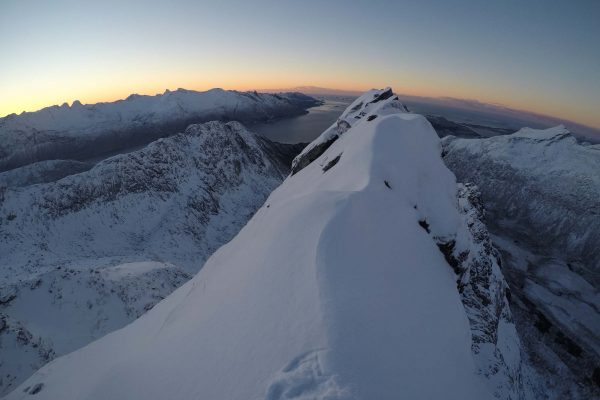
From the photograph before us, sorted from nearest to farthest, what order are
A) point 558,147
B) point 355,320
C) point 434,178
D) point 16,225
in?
point 355,320
point 434,178
point 16,225
point 558,147

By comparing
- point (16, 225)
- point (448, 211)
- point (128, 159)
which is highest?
point (448, 211)

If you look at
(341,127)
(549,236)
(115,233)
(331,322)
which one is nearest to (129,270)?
(115,233)

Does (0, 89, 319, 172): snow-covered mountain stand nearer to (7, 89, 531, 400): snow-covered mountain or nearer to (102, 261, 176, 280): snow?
(102, 261, 176, 280): snow

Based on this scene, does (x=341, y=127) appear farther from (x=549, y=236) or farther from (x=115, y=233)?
(x=549, y=236)

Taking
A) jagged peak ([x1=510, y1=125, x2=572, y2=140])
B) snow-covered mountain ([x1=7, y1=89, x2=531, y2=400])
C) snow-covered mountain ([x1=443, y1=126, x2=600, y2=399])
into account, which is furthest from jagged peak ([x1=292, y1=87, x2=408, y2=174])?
jagged peak ([x1=510, y1=125, x2=572, y2=140])

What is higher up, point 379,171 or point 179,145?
point 379,171

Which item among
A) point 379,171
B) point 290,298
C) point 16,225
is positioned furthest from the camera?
point 16,225

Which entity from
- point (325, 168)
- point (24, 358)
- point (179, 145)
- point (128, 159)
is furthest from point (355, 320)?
point (179, 145)

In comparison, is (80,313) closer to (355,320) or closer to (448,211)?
(355,320)
